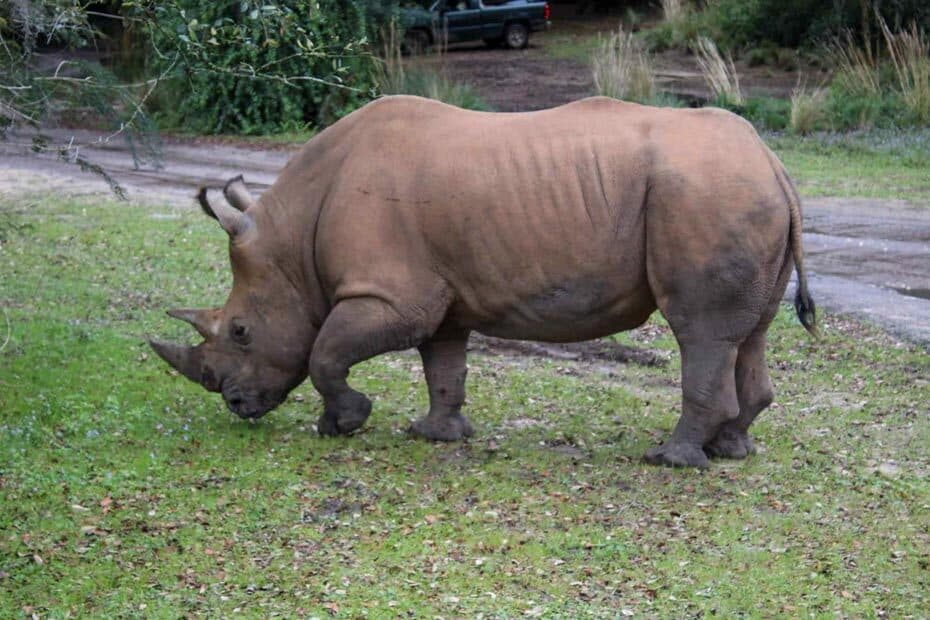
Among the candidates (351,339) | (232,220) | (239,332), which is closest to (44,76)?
(232,220)

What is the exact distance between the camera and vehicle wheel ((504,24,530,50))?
33719 mm

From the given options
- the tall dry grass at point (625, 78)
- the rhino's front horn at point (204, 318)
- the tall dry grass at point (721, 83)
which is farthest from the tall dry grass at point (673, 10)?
the rhino's front horn at point (204, 318)

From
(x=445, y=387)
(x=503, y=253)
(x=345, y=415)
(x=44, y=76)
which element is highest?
(x=44, y=76)

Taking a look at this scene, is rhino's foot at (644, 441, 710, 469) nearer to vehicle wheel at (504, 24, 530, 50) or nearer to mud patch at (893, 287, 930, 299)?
mud patch at (893, 287, 930, 299)

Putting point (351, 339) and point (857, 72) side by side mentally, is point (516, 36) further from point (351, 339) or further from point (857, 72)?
point (351, 339)

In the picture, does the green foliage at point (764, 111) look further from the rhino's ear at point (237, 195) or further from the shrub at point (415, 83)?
the rhino's ear at point (237, 195)

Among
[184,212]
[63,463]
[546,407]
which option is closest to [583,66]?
[184,212]

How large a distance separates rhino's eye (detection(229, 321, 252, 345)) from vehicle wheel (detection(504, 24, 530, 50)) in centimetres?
2610

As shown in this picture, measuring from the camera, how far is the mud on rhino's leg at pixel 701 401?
7.75m

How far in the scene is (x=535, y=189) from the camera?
7.92 m

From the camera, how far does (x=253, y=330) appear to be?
337 inches

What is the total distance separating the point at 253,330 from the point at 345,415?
774 millimetres

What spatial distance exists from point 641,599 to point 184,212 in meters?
11.1

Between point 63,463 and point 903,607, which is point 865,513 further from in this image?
point 63,463
